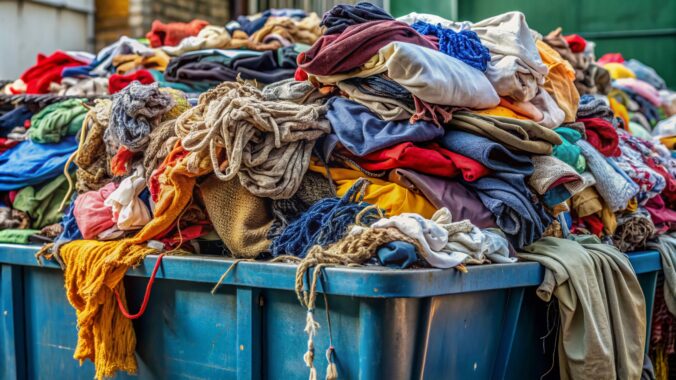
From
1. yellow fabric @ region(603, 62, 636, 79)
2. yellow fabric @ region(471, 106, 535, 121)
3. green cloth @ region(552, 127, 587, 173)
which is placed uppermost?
yellow fabric @ region(471, 106, 535, 121)

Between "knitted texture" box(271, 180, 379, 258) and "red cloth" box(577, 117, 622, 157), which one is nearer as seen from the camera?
"knitted texture" box(271, 180, 379, 258)

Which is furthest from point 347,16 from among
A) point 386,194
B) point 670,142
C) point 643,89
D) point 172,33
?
point 643,89

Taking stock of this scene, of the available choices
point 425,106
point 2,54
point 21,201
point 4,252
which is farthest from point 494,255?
point 2,54

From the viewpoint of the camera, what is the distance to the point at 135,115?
339cm

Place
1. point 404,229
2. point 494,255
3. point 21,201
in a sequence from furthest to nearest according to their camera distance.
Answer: point 21,201, point 494,255, point 404,229

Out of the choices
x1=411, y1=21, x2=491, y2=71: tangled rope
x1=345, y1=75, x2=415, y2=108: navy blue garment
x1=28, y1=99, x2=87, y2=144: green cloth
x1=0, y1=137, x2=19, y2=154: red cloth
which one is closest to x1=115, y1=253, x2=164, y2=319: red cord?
x1=345, y1=75, x2=415, y2=108: navy blue garment

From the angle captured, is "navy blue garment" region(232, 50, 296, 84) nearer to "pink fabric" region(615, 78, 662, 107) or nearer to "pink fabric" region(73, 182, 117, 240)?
"pink fabric" region(73, 182, 117, 240)

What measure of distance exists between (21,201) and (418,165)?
1.83m

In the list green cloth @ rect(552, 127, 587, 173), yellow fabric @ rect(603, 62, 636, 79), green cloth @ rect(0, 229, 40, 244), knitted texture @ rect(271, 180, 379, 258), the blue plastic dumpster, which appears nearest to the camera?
the blue plastic dumpster

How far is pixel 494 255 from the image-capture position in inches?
112

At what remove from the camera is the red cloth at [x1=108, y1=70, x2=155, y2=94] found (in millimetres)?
4516

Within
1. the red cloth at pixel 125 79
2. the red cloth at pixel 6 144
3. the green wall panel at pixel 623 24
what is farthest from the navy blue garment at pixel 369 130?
the green wall panel at pixel 623 24

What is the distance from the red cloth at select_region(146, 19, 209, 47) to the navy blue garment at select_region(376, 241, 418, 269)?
120 inches

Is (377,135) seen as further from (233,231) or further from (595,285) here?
(595,285)
